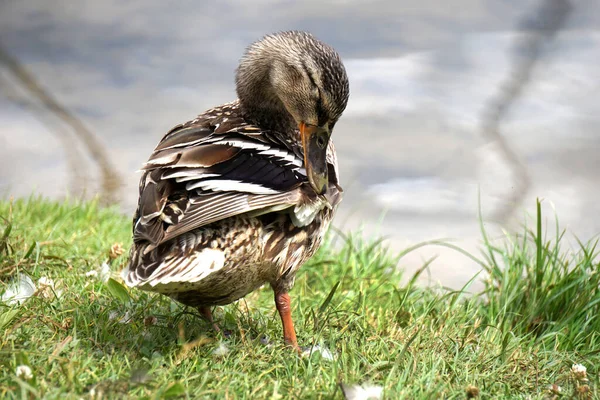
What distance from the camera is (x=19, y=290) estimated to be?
3.97 m

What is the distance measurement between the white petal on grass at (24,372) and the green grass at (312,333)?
0.04 m

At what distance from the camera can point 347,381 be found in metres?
3.16

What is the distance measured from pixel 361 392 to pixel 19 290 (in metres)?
2.08

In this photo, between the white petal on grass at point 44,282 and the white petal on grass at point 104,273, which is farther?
the white petal on grass at point 104,273

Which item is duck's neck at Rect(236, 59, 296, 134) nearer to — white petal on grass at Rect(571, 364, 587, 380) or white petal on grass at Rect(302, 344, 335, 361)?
white petal on grass at Rect(302, 344, 335, 361)

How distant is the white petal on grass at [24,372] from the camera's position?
2768mm

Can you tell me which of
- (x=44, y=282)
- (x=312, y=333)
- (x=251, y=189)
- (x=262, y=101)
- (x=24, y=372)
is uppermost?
(x=262, y=101)

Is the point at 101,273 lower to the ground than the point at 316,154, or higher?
lower

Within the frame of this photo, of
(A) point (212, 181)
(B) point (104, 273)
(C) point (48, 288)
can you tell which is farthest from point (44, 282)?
(A) point (212, 181)

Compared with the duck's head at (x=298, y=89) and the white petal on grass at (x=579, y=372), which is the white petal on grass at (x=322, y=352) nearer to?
the duck's head at (x=298, y=89)

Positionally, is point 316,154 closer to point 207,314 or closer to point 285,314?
point 285,314

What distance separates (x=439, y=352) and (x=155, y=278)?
1.59 m

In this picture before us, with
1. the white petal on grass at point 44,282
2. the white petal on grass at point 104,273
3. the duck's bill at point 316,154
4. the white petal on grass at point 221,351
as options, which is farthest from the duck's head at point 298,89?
the white petal on grass at point 44,282

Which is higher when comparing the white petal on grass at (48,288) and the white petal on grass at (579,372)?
the white petal on grass at (48,288)
